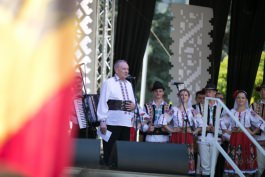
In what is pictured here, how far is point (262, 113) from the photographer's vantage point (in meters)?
7.77

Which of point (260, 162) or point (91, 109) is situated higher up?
point (91, 109)

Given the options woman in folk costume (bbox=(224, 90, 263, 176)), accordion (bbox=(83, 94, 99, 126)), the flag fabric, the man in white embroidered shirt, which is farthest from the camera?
woman in folk costume (bbox=(224, 90, 263, 176))

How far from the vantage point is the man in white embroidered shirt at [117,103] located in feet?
21.5

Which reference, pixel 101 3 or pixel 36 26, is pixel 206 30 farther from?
pixel 36 26

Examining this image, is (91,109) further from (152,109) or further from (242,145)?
(242,145)

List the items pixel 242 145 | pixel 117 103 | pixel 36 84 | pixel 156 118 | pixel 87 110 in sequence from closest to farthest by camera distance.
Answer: pixel 36 84
pixel 117 103
pixel 87 110
pixel 156 118
pixel 242 145

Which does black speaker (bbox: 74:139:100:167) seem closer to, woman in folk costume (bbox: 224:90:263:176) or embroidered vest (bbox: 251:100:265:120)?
woman in folk costume (bbox: 224:90:263:176)

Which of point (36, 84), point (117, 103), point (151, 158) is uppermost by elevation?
point (36, 84)

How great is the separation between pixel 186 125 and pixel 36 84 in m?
6.41

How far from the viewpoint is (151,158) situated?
→ 5.60 m

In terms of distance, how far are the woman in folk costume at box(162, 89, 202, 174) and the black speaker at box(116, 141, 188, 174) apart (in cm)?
155

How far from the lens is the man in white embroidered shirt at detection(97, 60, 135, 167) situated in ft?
21.5

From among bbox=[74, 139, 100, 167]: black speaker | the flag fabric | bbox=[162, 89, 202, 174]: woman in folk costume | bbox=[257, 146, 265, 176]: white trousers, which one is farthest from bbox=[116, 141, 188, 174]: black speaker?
the flag fabric

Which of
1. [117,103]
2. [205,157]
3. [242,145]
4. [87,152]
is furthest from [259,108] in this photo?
[87,152]
